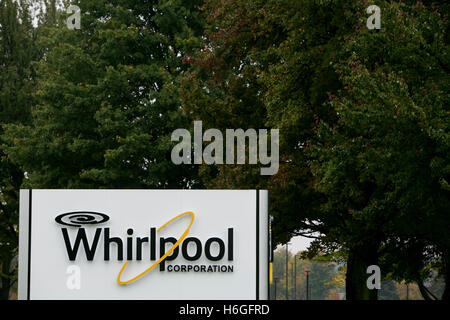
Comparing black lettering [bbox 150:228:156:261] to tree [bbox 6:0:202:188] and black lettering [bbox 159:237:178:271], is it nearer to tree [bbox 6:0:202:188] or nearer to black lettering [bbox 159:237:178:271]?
black lettering [bbox 159:237:178:271]

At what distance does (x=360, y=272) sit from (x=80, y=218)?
1556 cm

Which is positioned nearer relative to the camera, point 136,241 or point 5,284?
point 136,241

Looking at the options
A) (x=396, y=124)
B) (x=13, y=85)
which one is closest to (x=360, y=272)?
(x=396, y=124)

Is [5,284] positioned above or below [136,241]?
below

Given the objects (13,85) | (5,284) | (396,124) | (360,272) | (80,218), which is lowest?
(5,284)

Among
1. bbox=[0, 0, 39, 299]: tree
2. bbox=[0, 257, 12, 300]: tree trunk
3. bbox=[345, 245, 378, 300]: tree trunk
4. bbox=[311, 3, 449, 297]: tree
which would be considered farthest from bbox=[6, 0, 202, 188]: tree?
bbox=[311, 3, 449, 297]: tree

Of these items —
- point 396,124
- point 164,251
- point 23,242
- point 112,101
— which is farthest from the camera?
point 112,101

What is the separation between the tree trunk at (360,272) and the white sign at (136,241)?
1251 cm

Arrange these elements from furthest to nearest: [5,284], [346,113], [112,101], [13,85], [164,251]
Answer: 1. [5,284]
2. [13,85]
3. [112,101]
4. [346,113]
5. [164,251]

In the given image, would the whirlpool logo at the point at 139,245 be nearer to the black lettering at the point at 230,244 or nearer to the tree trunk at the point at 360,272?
the black lettering at the point at 230,244

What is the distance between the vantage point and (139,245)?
10.1 m

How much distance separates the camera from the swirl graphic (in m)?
10.0

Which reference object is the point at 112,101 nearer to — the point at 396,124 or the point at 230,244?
the point at 396,124
